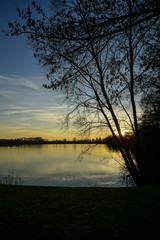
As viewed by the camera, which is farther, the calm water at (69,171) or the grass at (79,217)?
the calm water at (69,171)

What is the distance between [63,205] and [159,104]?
11956 mm

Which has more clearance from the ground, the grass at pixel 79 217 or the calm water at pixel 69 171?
the grass at pixel 79 217

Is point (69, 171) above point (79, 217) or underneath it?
underneath

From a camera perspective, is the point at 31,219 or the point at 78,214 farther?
the point at 78,214

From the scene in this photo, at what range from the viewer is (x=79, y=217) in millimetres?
4465

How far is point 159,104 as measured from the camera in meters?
14.9

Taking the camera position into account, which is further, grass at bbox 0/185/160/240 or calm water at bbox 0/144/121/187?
calm water at bbox 0/144/121/187

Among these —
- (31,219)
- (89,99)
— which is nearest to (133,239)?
(31,219)

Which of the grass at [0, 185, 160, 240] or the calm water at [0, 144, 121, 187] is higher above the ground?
the grass at [0, 185, 160, 240]

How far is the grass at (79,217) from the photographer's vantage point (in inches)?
142

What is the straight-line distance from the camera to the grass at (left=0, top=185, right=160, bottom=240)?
3.62 meters

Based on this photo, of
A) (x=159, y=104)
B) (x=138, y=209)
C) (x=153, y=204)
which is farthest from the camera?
(x=159, y=104)

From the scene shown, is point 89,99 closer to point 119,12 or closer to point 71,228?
point 119,12

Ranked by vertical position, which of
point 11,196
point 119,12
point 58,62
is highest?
point 119,12
